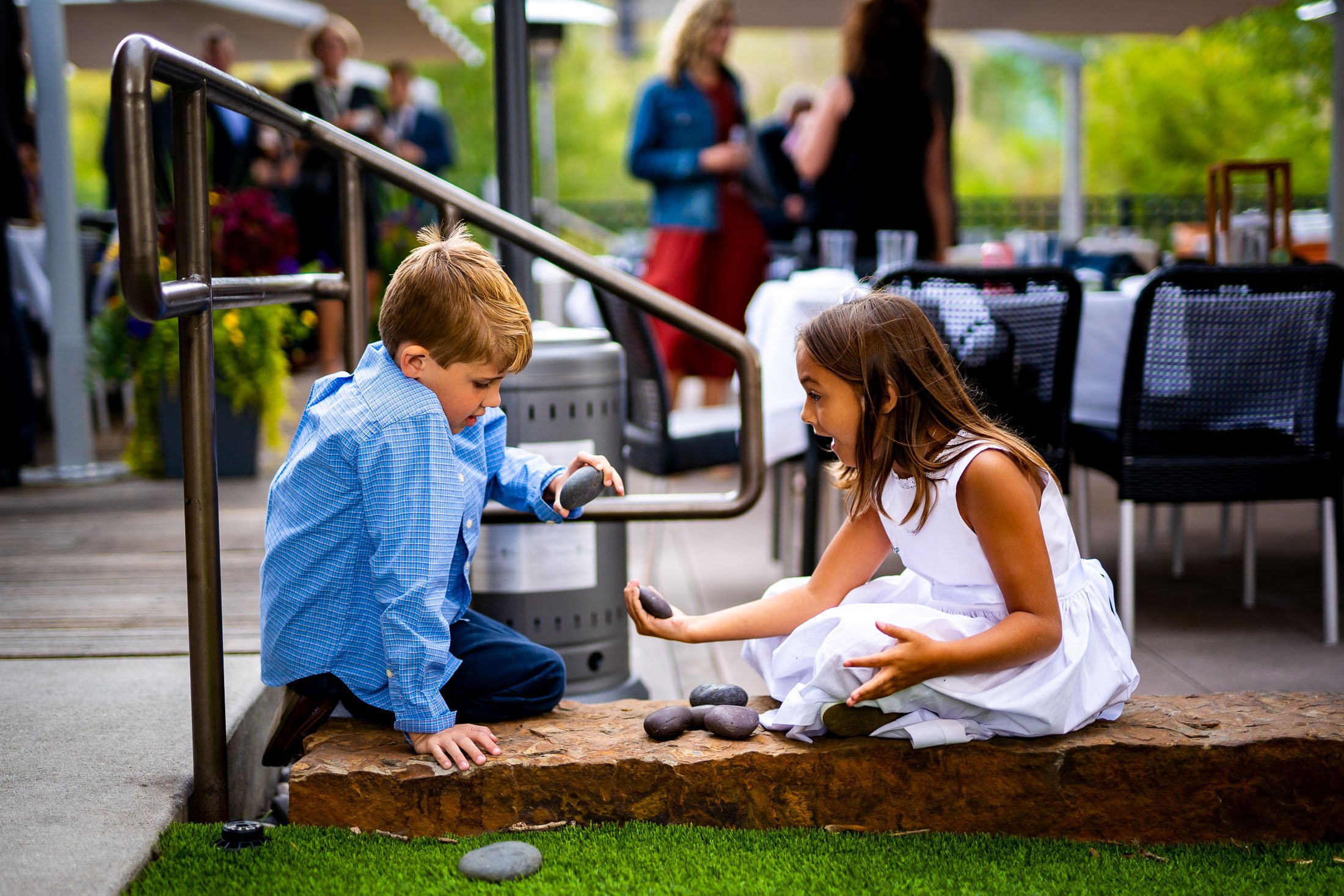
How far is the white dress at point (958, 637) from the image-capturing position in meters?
1.93

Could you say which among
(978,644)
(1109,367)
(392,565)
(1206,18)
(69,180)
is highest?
(1206,18)

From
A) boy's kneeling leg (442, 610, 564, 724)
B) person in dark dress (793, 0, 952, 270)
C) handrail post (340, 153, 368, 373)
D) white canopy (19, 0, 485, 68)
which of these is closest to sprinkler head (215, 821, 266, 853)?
boy's kneeling leg (442, 610, 564, 724)

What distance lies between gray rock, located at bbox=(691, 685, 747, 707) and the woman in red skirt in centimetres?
291

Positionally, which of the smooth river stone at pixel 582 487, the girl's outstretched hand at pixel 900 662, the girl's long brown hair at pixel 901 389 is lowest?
the girl's outstretched hand at pixel 900 662

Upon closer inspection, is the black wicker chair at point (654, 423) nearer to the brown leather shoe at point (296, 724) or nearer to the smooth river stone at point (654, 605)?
the smooth river stone at point (654, 605)

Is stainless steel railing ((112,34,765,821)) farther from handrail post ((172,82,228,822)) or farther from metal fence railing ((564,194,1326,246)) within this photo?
metal fence railing ((564,194,1326,246))

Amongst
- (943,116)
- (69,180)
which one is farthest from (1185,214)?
(69,180)

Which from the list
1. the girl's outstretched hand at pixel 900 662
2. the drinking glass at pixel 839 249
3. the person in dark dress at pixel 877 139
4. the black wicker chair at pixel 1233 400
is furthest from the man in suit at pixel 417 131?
the girl's outstretched hand at pixel 900 662

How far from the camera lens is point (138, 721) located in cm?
217

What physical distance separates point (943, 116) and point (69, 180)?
142 inches

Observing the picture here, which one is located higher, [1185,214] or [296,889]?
[1185,214]

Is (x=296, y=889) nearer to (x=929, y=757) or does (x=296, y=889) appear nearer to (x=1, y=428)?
(x=929, y=757)

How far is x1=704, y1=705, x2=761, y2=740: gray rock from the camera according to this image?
199 centimetres

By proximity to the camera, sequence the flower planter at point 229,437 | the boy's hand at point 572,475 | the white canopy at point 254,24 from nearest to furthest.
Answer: the boy's hand at point 572,475 → the flower planter at point 229,437 → the white canopy at point 254,24
